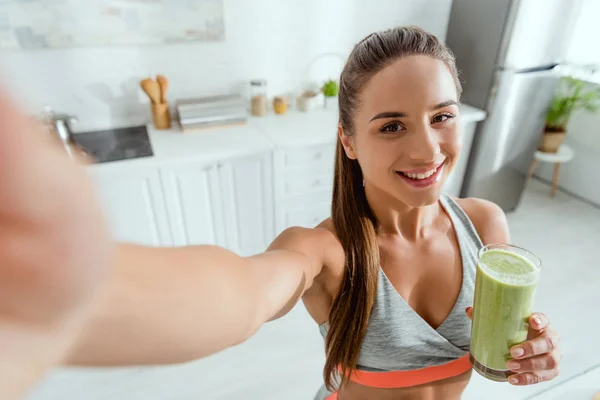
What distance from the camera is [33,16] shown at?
1.93 metres

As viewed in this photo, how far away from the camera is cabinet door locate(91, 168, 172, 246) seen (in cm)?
190

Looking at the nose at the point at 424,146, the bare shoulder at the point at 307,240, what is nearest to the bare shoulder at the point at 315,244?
the bare shoulder at the point at 307,240

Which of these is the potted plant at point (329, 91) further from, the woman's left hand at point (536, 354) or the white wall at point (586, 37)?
the woman's left hand at point (536, 354)

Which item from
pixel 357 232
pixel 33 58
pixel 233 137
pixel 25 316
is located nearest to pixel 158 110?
pixel 233 137

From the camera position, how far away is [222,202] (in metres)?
2.19

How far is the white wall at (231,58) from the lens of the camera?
2.11 m

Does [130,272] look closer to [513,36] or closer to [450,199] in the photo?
[450,199]

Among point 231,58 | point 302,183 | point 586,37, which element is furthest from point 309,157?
point 586,37

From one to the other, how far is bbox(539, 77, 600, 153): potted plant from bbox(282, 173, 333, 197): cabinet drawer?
1682 millimetres

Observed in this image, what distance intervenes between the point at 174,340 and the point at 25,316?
6.1 inches

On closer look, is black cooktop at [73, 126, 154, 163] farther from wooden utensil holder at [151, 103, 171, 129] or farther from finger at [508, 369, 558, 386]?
finger at [508, 369, 558, 386]

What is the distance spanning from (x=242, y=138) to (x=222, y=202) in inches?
14.1

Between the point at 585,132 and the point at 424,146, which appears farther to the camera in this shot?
the point at 585,132

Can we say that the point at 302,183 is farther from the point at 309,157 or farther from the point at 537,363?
the point at 537,363
